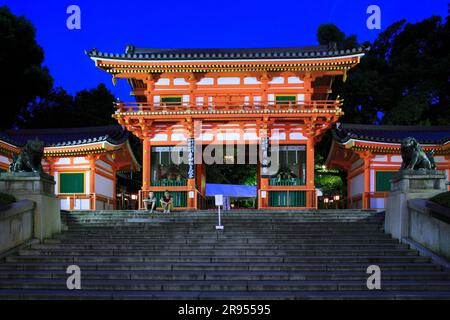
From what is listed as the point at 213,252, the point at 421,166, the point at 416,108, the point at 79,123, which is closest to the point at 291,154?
the point at 421,166

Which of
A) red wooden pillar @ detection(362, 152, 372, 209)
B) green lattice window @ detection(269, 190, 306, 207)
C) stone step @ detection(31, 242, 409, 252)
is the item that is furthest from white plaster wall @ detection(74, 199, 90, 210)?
red wooden pillar @ detection(362, 152, 372, 209)

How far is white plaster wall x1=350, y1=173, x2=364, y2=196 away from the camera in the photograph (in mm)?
24250

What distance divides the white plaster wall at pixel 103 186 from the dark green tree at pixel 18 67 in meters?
15.5

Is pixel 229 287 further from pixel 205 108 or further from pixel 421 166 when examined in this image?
pixel 205 108

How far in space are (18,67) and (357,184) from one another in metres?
28.0

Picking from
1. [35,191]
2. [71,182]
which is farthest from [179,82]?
[35,191]

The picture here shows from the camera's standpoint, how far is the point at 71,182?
24141 mm

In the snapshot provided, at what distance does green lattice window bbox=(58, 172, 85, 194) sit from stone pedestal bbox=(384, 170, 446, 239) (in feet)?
53.8

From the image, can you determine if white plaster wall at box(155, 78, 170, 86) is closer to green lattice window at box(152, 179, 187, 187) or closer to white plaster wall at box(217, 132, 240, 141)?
white plaster wall at box(217, 132, 240, 141)

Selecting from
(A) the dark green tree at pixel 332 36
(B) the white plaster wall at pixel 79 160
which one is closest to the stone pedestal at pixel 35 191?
(B) the white plaster wall at pixel 79 160

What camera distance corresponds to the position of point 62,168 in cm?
2423

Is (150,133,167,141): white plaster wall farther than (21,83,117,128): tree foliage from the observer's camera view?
No

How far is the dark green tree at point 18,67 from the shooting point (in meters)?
35.1

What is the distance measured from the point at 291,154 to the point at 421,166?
9701 mm
